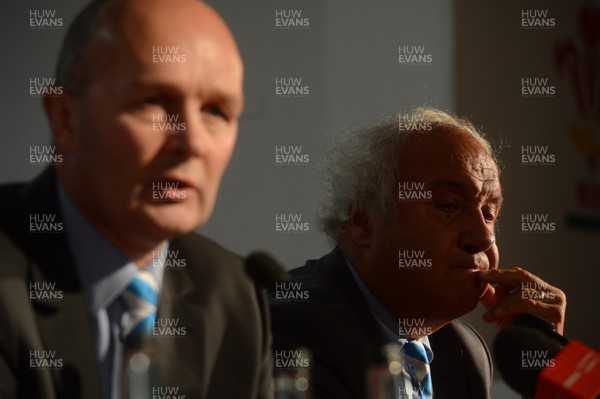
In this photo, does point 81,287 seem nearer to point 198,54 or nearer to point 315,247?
point 198,54

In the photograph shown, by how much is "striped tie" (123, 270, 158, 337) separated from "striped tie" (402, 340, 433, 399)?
0.71m

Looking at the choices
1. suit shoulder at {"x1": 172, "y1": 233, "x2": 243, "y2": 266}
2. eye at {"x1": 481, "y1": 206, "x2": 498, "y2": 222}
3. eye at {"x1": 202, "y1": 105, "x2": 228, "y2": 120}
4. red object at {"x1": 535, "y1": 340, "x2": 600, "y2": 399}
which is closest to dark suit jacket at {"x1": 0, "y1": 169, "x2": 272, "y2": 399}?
suit shoulder at {"x1": 172, "y1": 233, "x2": 243, "y2": 266}

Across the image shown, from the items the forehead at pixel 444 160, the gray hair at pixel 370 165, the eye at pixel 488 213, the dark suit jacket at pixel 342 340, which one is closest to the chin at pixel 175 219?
the dark suit jacket at pixel 342 340

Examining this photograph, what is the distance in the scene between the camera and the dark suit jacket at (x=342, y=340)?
2.17 meters

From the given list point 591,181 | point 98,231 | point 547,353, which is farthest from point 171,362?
point 591,181

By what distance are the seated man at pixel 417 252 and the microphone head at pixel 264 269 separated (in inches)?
6.5

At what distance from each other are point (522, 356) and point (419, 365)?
42cm

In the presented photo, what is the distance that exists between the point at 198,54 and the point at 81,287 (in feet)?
1.68

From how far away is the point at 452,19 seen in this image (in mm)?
2531

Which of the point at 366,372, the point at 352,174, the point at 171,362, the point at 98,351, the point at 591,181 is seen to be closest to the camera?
the point at 98,351

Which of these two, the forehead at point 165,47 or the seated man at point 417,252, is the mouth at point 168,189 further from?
the seated man at point 417,252

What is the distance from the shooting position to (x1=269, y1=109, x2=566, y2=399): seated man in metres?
2.30

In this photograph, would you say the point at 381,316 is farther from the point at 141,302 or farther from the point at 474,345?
the point at 141,302

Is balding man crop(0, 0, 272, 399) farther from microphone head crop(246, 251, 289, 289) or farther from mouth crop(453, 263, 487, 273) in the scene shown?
mouth crop(453, 263, 487, 273)
